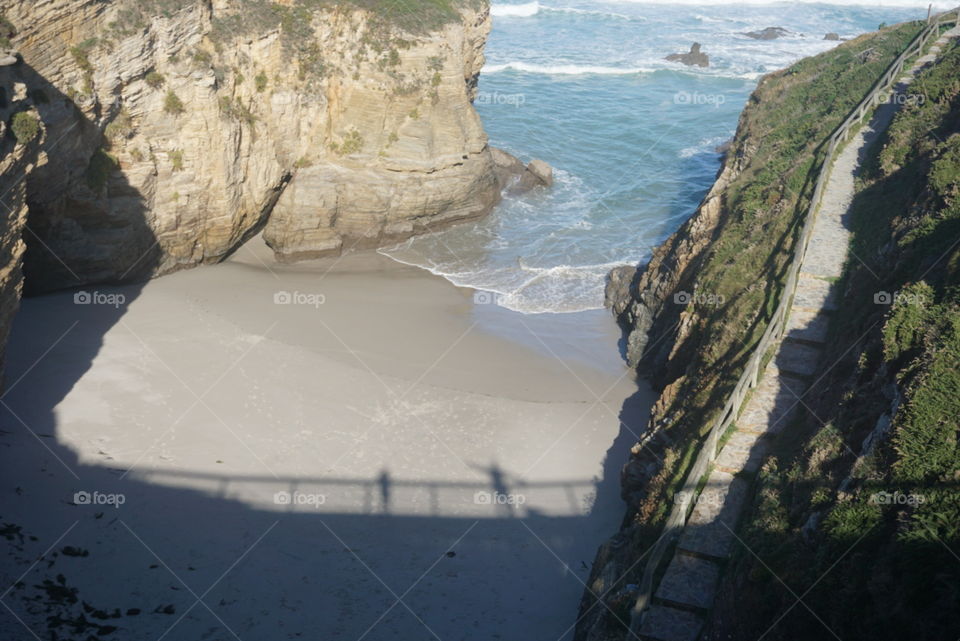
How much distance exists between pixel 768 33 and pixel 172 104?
2381 inches

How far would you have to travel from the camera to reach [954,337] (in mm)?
11461

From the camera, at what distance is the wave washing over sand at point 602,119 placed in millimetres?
28125

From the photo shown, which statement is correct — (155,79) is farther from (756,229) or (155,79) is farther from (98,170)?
(756,229)

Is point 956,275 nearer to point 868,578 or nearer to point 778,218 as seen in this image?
point 868,578

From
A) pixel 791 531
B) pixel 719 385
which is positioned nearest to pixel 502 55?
pixel 719 385

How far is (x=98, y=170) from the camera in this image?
21.9m

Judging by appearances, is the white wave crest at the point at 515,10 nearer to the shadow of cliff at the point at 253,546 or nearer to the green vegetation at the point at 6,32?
the green vegetation at the point at 6,32

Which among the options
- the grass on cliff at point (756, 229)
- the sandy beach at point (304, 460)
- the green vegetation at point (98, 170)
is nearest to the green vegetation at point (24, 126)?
the green vegetation at point (98, 170)

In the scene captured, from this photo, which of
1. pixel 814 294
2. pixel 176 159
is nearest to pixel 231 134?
pixel 176 159

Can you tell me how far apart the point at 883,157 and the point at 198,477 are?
19276 millimetres

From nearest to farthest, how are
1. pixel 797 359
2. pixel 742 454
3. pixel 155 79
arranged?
pixel 742 454 < pixel 797 359 < pixel 155 79

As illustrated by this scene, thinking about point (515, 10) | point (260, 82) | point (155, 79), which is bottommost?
point (515, 10)

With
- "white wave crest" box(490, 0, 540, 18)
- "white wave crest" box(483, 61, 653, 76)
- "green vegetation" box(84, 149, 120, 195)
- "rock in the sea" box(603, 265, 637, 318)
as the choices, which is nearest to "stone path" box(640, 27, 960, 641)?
"rock in the sea" box(603, 265, 637, 318)

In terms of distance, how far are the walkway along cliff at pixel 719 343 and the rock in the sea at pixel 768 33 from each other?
141 ft
